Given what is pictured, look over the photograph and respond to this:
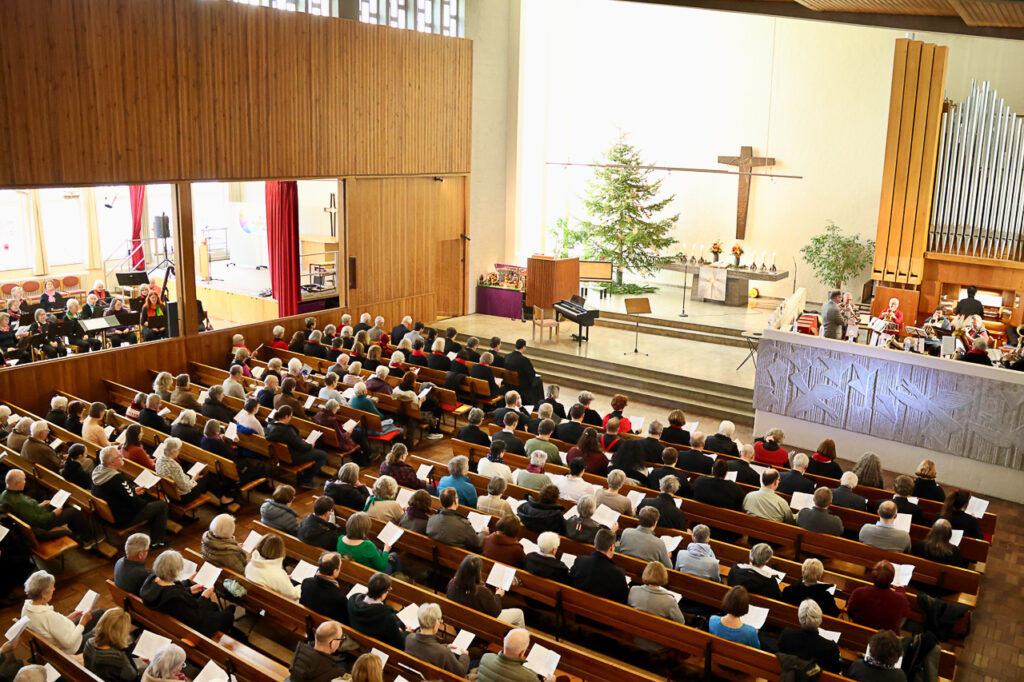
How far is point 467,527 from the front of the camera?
6.30 meters

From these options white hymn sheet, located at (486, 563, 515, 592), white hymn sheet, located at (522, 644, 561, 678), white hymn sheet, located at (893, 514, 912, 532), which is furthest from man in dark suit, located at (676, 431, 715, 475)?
white hymn sheet, located at (522, 644, 561, 678)

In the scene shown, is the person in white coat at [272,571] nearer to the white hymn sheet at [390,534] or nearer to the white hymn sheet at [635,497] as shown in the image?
the white hymn sheet at [390,534]

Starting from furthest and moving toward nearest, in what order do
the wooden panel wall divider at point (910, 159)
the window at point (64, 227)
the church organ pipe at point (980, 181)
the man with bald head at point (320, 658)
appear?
the window at point (64, 227), the wooden panel wall divider at point (910, 159), the church organ pipe at point (980, 181), the man with bald head at point (320, 658)

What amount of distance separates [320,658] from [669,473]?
387 centimetres

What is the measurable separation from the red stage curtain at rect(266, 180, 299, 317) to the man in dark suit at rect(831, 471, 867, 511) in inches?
396

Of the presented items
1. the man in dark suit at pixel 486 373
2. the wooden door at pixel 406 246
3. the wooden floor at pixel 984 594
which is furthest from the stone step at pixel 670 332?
the wooden floor at pixel 984 594

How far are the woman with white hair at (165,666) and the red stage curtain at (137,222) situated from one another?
14.5 meters

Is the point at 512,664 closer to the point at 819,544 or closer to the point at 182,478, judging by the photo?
the point at 819,544

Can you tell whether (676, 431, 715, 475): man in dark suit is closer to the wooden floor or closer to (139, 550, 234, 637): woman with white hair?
the wooden floor

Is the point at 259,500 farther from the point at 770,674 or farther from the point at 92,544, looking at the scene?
the point at 770,674

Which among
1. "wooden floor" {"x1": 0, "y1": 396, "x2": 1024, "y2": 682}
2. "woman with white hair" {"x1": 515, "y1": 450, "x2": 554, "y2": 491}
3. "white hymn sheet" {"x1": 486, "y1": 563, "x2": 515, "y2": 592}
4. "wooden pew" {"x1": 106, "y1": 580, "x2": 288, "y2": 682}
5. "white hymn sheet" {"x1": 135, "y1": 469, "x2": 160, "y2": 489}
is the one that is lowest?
"wooden floor" {"x1": 0, "y1": 396, "x2": 1024, "y2": 682}

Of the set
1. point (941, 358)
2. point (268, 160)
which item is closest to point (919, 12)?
point (941, 358)

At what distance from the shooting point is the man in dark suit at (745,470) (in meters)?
7.50

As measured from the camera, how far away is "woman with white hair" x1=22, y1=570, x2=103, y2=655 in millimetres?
4949
